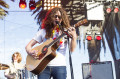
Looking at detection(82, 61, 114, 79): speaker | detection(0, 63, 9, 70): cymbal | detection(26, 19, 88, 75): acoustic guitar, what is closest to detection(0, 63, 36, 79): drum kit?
detection(0, 63, 9, 70): cymbal

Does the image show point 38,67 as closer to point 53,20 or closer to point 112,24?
point 53,20

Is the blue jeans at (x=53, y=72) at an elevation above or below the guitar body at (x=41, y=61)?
below

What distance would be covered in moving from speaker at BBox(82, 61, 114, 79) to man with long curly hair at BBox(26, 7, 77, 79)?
3.85m

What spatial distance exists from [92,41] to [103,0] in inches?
57.8

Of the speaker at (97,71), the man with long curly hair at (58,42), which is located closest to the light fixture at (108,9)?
the speaker at (97,71)

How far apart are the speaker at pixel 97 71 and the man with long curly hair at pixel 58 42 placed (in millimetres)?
3847

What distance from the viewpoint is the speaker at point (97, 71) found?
587 centimetres

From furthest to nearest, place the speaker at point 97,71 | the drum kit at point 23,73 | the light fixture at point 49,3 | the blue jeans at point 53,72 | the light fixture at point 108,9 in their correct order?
the light fixture at point 108,9
the light fixture at point 49,3
the speaker at point 97,71
the drum kit at point 23,73
the blue jeans at point 53,72

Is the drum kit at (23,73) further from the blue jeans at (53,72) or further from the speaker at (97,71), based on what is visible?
the blue jeans at (53,72)

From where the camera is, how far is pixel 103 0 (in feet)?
25.0

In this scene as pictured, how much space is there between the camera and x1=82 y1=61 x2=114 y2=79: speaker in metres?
5.87

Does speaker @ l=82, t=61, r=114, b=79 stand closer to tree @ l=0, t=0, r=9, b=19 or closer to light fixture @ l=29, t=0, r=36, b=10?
light fixture @ l=29, t=0, r=36, b=10

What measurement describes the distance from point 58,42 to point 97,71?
399cm

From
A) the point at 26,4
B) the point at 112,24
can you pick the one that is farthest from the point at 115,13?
the point at 26,4
